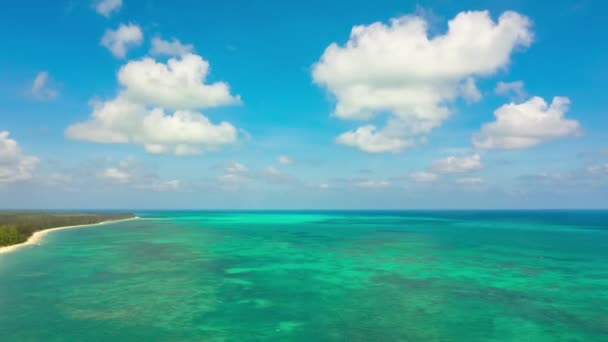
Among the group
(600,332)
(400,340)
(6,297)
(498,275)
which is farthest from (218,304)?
(498,275)

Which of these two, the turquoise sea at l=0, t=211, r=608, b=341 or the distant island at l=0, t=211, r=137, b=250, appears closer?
the turquoise sea at l=0, t=211, r=608, b=341

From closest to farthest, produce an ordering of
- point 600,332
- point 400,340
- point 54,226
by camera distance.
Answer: point 400,340 < point 600,332 < point 54,226

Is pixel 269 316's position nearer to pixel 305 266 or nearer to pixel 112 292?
pixel 112 292

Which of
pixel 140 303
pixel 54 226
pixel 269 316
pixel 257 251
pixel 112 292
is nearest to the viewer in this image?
pixel 269 316

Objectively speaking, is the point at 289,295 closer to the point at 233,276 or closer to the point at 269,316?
the point at 269,316

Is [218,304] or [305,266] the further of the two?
[305,266]

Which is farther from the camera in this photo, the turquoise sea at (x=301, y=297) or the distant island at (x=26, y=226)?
the distant island at (x=26, y=226)

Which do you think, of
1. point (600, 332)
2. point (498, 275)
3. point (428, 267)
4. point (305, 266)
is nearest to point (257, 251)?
point (305, 266)

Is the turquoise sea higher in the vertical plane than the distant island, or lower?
lower

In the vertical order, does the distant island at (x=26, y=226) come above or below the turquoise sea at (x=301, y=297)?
above

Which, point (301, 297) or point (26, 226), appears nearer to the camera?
point (301, 297)

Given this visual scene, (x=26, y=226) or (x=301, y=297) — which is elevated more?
(x=26, y=226)
